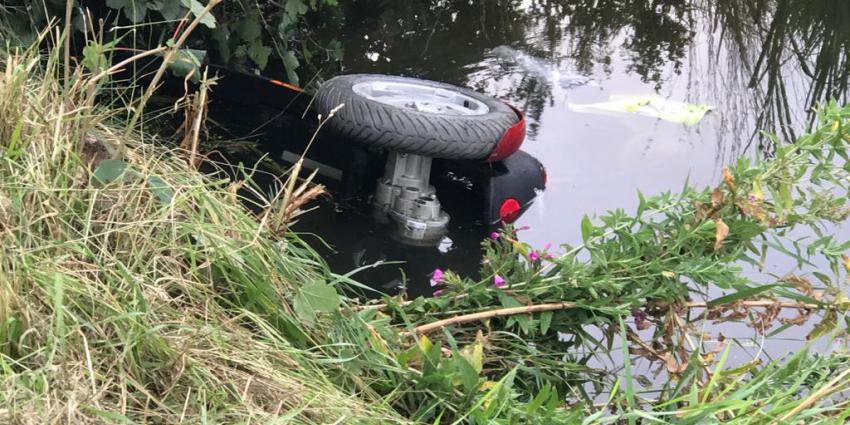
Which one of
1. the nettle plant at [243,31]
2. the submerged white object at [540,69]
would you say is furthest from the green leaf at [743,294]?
the submerged white object at [540,69]

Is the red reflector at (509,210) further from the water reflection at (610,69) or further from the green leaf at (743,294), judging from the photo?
the green leaf at (743,294)

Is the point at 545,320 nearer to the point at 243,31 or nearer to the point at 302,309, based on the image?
the point at 302,309

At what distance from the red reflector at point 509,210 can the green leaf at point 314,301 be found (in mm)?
1647

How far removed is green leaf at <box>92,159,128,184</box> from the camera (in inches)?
77.1

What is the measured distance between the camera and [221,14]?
4008 millimetres

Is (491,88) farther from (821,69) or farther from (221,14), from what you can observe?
(821,69)

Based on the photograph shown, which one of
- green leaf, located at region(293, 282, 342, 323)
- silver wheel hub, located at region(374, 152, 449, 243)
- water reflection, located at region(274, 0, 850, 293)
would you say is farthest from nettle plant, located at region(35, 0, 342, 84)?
green leaf, located at region(293, 282, 342, 323)

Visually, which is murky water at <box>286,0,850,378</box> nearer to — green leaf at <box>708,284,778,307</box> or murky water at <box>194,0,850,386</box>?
murky water at <box>194,0,850,386</box>

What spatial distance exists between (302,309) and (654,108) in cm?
290

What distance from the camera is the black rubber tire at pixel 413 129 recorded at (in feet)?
10.2

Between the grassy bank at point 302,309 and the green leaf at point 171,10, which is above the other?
the green leaf at point 171,10

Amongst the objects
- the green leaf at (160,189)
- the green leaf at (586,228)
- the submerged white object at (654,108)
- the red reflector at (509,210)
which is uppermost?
the green leaf at (160,189)

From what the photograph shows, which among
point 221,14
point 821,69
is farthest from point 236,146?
point 821,69

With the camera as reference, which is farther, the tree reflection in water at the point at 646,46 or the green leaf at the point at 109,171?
the tree reflection in water at the point at 646,46
